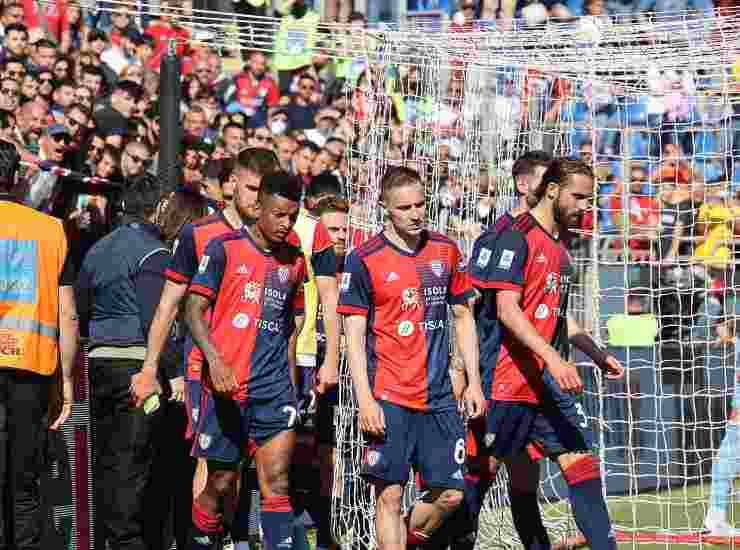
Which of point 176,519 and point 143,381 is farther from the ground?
point 143,381

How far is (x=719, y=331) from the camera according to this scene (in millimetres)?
12562

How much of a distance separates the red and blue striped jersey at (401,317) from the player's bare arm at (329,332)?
285 mm

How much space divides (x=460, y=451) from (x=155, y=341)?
1.70 metres

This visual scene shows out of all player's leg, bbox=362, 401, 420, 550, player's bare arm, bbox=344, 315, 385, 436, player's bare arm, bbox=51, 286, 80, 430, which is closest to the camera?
player's bare arm, bbox=51, 286, 80, 430

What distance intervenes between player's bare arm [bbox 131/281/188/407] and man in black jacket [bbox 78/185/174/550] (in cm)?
56

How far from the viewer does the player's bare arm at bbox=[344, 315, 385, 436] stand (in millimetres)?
6980

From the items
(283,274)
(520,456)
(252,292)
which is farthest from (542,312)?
(252,292)

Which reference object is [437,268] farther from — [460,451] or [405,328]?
[460,451]

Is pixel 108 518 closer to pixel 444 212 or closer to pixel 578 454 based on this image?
pixel 578 454

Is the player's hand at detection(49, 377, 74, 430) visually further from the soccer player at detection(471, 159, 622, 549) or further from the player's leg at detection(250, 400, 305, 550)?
the soccer player at detection(471, 159, 622, 549)

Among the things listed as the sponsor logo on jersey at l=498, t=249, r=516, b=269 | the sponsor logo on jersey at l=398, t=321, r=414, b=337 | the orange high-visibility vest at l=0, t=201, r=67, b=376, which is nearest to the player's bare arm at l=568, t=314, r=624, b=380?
the sponsor logo on jersey at l=498, t=249, r=516, b=269

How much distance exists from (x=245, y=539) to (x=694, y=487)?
548 cm

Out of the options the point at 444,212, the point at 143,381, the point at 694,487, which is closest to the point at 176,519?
the point at 143,381

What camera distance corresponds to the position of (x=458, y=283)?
741 centimetres
